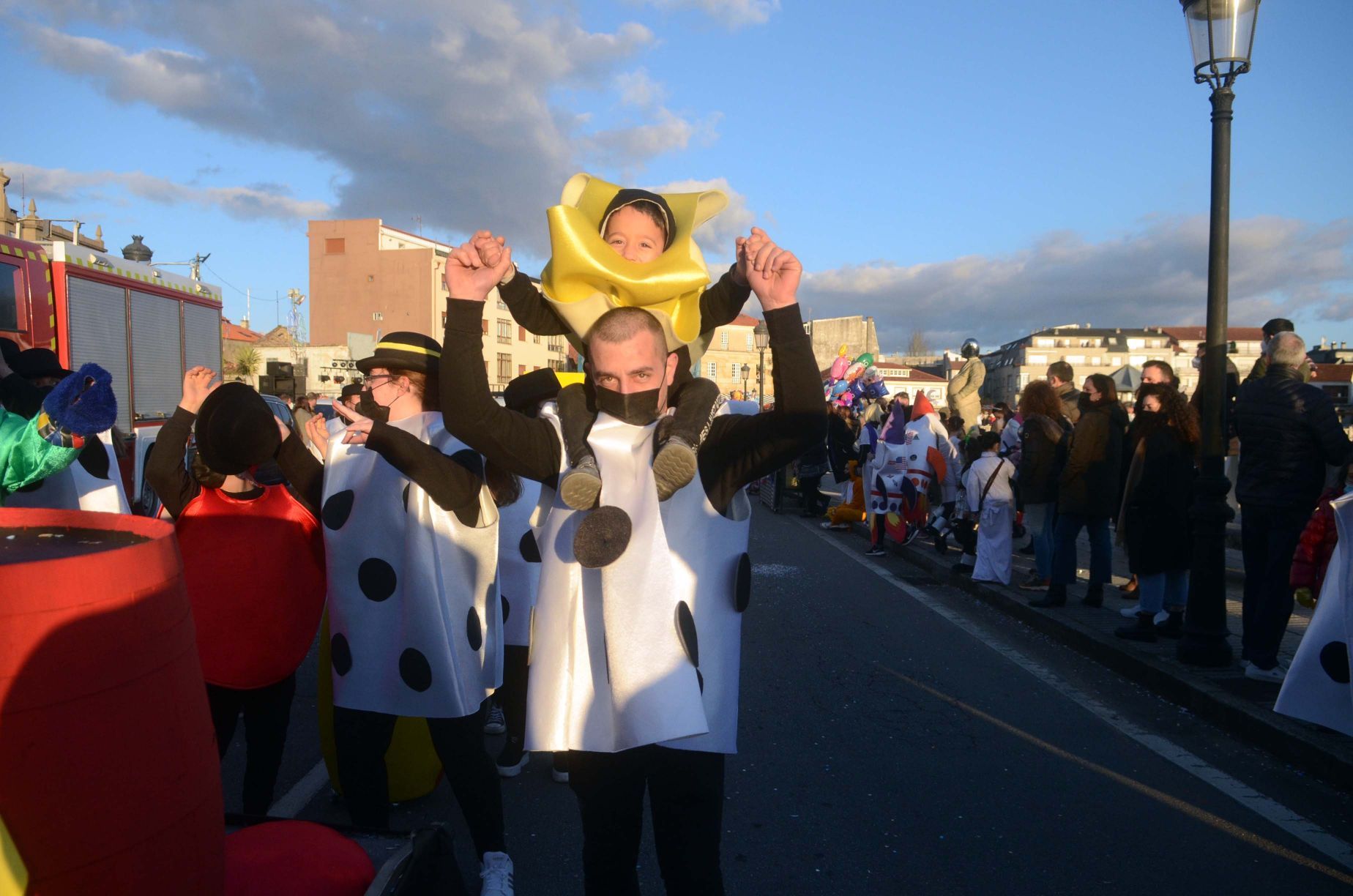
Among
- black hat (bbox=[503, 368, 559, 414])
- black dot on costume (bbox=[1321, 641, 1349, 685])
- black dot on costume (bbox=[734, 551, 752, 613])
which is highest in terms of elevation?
black hat (bbox=[503, 368, 559, 414])

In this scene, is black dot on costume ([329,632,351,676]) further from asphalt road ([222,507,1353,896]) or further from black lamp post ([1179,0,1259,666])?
black lamp post ([1179,0,1259,666])

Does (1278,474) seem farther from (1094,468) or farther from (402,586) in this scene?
(402,586)

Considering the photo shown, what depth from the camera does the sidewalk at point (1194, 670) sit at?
14.9 ft

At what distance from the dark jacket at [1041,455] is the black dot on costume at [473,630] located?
20.2ft

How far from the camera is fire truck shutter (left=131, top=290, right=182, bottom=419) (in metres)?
10.8

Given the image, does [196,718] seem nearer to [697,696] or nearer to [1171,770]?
[697,696]

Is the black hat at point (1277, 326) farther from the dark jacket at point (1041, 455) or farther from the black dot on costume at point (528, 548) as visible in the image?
the black dot on costume at point (528, 548)

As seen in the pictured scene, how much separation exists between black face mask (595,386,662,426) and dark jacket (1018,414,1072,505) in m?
6.56

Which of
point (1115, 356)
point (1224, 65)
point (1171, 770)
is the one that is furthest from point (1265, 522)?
point (1115, 356)

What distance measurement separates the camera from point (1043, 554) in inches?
338

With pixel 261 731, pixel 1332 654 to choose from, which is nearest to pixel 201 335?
pixel 261 731

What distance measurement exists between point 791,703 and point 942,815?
166 centimetres

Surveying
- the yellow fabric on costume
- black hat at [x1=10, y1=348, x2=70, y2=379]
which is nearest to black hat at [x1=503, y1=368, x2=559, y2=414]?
the yellow fabric on costume

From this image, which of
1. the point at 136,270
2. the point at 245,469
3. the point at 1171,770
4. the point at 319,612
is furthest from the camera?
the point at 136,270
